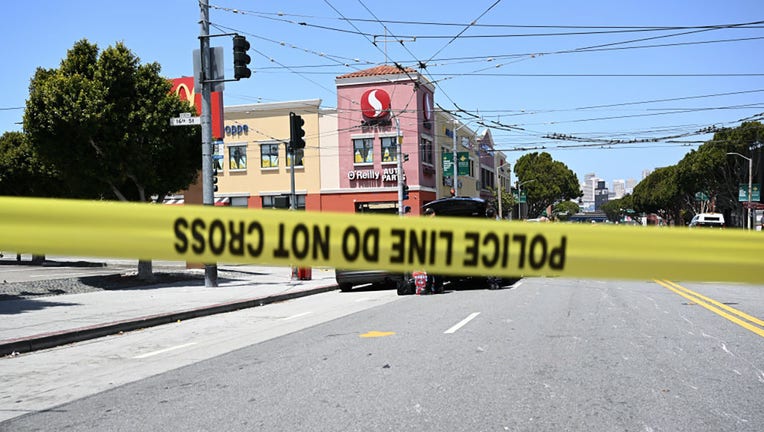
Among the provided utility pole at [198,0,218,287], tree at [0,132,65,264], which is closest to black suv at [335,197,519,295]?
utility pole at [198,0,218,287]

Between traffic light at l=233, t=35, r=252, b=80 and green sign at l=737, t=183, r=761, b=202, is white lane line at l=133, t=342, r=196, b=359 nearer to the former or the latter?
traffic light at l=233, t=35, r=252, b=80

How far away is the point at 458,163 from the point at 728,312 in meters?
34.5

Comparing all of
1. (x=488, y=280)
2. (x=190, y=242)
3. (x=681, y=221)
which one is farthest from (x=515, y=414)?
(x=681, y=221)

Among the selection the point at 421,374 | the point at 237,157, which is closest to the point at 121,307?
the point at 421,374

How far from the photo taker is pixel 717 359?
746cm

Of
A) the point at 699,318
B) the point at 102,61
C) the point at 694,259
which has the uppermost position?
the point at 102,61

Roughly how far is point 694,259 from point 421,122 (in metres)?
41.5

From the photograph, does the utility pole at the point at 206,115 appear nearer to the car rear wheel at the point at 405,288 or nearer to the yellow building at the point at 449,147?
the car rear wheel at the point at 405,288

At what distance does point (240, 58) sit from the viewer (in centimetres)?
1734

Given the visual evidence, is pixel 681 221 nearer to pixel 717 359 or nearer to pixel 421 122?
pixel 421 122

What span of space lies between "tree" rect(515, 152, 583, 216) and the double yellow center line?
8393 centimetres

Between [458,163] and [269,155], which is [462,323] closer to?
[458,163]

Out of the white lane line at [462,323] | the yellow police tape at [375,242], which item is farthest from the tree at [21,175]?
the yellow police tape at [375,242]

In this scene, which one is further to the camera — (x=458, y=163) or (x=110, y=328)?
(x=458, y=163)
